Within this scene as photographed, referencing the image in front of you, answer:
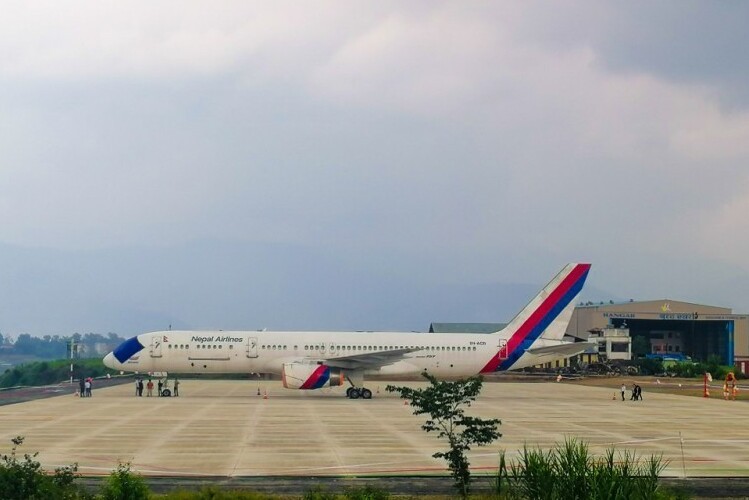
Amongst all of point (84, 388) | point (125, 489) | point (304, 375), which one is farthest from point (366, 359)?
point (125, 489)

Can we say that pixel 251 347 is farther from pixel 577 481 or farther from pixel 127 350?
pixel 577 481

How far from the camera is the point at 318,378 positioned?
159 feet

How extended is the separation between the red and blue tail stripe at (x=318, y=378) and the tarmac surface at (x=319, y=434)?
1025 mm

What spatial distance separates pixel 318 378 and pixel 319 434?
60.0 feet

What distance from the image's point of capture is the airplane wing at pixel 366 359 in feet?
159

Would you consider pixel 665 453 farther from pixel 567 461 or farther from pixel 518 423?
pixel 567 461

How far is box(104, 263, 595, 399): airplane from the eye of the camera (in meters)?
49.7

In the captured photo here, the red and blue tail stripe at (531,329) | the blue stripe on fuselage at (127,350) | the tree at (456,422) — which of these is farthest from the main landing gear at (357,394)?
the tree at (456,422)

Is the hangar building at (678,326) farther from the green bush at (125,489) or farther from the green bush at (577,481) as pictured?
the green bush at (125,489)

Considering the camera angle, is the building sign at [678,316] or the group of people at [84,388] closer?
the group of people at [84,388]

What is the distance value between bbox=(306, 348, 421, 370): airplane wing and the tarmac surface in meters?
2.13

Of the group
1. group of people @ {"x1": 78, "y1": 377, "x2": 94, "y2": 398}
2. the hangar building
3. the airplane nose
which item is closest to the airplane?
the airplane nose

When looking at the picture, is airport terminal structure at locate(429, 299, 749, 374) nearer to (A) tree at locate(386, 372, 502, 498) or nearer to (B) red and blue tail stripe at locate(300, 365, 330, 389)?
(B) red and blue tail stripe at locate(300, 365, 330, 389)

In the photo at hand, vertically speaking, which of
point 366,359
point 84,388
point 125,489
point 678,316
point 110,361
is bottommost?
point 84,388
